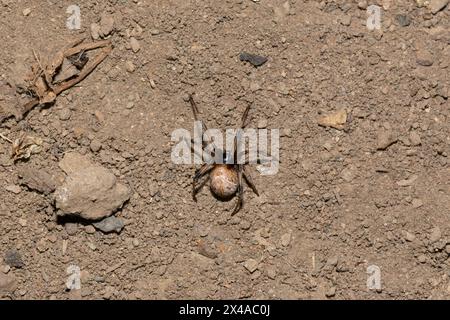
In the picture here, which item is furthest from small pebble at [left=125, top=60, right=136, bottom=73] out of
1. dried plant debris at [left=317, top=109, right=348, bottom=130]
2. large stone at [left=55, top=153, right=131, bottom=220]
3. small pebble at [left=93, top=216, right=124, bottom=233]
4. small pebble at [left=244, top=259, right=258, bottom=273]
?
small pebble at [left=244, top=259, right=258, bottom=273]

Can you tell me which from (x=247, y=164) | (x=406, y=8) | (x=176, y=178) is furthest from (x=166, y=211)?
(x=406, y=8)

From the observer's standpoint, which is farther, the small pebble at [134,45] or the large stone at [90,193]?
the small pebble at [134,45]

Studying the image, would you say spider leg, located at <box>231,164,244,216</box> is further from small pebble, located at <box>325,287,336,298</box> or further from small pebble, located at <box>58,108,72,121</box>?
small pebble, located at <box>58,108,72,121</box>

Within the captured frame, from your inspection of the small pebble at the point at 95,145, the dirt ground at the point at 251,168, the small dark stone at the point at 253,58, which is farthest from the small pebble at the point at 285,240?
the small pebble at the point at 95,145

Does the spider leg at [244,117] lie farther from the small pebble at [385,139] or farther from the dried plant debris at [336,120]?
the small pebble at [385,139]

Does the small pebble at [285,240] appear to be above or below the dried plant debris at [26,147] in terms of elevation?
below

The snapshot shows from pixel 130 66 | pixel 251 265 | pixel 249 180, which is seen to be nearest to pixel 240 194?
pixel 249 180
